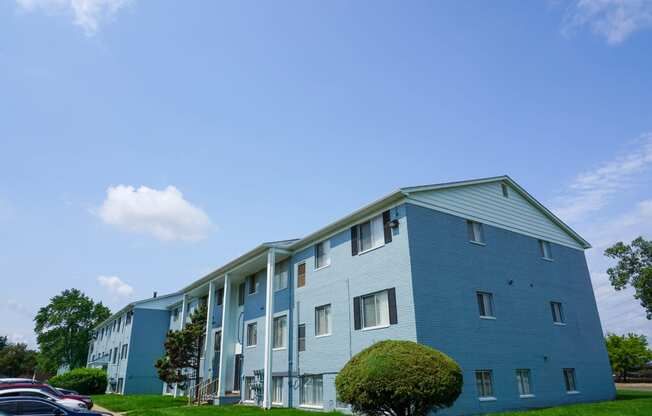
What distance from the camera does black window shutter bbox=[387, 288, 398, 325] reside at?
17.0m

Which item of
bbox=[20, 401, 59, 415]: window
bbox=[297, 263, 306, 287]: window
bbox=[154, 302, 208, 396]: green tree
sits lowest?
bbox=[20, 401, 59, 415]: window

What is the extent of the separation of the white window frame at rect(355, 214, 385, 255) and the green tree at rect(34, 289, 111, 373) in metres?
65.3

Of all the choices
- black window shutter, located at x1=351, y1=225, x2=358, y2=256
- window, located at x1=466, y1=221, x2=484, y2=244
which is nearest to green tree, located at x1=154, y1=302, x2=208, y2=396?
black window shutter, located at x1=351, y1=225, x2=358, y2=256

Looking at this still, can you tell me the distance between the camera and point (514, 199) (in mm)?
23109

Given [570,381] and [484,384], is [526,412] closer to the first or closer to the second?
[484,384]

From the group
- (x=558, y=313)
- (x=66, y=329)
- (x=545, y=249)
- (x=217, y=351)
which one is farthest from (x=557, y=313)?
(x=66, y=329)

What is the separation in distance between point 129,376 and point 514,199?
35.6 meters


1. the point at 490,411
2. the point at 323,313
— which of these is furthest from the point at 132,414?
the point at 490,411

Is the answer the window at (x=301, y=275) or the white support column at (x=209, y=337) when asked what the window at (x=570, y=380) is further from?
the white support column at (x=209, y=337)

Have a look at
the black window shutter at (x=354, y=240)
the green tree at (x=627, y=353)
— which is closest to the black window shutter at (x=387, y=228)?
the black window shutter at (x=354, y=240)

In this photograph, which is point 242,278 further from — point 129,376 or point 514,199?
point 129,376

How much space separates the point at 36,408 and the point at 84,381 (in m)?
30.6

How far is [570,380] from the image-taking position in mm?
21297

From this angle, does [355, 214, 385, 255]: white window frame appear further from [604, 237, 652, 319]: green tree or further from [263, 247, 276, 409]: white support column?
[604, 237, 652, 319]: green tree
